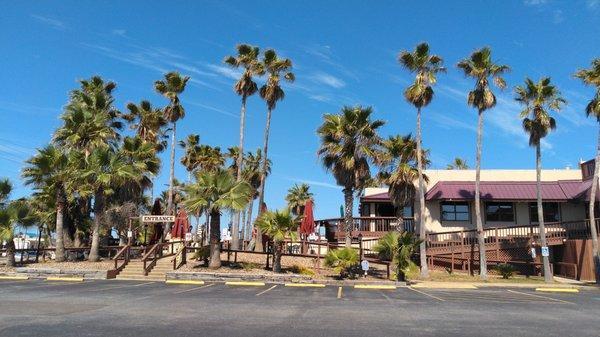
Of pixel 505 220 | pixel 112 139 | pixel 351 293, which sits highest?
pixel 112 139

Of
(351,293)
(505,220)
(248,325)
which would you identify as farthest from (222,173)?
(505,220)

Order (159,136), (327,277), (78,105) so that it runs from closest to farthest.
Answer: (327,277)
(78,105)
(159,136)

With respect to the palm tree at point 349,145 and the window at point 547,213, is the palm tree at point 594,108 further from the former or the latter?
the palm tree at point 349,145

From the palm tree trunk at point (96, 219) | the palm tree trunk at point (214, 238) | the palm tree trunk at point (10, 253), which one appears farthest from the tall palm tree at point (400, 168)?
the palm tree trunk at point (10, 253)

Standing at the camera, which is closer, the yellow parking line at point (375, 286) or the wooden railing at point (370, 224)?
the yellow parking line at point (375, 286)

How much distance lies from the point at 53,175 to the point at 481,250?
24.2 meters

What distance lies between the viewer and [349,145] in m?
29.7

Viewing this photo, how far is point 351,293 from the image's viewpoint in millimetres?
17953

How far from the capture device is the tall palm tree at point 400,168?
98.9 feet

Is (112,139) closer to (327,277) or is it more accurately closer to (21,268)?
(21,268)

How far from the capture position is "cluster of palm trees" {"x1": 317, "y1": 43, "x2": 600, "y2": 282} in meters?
28.1

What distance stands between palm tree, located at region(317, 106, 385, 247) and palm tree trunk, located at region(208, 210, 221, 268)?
8.42 metres

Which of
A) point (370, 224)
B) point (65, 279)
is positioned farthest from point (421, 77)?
point (65, 279)

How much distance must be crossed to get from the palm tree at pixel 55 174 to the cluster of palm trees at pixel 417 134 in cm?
1483
